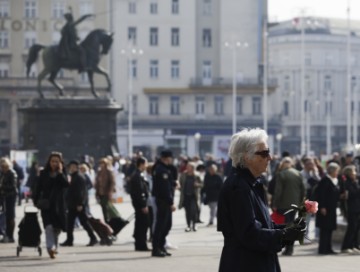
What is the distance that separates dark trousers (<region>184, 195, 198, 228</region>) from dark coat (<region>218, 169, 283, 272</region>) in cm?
2046

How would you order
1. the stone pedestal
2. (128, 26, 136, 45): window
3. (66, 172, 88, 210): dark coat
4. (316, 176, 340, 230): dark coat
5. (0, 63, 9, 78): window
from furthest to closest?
(128, 26, 136, 45): window
(0, 63, 9, 78): window
the stone pedestal
(66, 172, 88, 210): dark coat
(316, 176, 340, 230): dark coat

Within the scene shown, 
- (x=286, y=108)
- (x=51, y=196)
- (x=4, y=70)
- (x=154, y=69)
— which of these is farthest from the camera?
(x=286, y=108)

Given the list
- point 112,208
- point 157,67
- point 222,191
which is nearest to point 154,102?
point 157,67

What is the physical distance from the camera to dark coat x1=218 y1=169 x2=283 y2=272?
27.3 ft

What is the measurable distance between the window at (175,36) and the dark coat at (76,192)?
81947 millimetres

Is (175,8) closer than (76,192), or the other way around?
(76,192)

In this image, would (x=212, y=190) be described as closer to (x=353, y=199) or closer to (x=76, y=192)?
(x=76, y=192)

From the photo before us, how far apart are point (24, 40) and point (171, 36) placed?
11711mm

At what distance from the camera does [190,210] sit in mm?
29203

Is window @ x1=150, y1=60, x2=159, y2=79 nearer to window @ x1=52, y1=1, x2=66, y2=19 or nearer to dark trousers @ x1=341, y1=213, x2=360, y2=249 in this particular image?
window @ x1=52, y1=1, x2=66, y2=19

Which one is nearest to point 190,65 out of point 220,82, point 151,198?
point 220,82

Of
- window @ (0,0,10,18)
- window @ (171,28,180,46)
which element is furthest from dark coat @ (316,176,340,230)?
window @ (171,28,180,46)

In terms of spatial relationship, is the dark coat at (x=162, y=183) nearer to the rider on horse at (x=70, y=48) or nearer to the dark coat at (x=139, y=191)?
the dark coat at (x=139, y=191)

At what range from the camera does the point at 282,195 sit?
73.2ft
